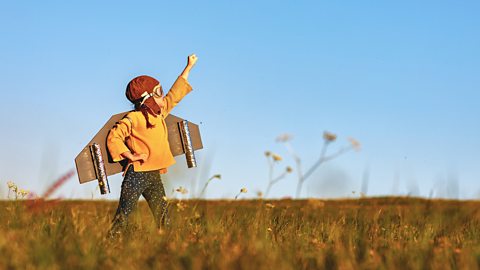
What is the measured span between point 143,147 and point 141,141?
7 centimetres

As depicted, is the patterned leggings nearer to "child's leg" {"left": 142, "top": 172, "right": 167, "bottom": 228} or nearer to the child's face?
"child's leg" {"left": 142, "top": 172, "right": 167, "bottom": 228}

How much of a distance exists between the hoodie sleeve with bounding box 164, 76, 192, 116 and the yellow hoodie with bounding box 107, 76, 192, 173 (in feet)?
0.74

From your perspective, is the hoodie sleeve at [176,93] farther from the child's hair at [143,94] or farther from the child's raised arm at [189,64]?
the child's hair at [143,94]

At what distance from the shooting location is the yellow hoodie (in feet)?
21.1

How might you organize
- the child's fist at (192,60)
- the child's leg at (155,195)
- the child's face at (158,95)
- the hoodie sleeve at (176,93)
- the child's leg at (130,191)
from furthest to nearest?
the child's fist at (192,60)
the hoodie sleeve at (176,93)
the child's face at (158,95)
the child's leg at (155,195)
the child's leg at (130,191)

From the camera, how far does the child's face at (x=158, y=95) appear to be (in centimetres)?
664

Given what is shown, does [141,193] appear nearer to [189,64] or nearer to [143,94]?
[143,94]

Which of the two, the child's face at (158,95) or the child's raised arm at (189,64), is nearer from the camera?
the child's face at (158,95)

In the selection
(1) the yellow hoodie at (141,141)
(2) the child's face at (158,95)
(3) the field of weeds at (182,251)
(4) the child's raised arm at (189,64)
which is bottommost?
(3) the field of weeds at (182,251)

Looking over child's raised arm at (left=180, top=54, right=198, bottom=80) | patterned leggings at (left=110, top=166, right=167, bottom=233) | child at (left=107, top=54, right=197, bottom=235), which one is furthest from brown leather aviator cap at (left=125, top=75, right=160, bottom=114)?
patterned leggings at (left=110, top=166, right=167, bottom=233)

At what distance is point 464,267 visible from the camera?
3.78 meters

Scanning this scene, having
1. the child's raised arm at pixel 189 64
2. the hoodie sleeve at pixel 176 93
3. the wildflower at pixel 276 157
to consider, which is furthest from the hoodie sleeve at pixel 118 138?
the wildflower at pixel 276 157

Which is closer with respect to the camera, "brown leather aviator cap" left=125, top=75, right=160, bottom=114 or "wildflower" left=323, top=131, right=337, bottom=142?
"wildflower" left=323, top=131, right=337, bottom=142

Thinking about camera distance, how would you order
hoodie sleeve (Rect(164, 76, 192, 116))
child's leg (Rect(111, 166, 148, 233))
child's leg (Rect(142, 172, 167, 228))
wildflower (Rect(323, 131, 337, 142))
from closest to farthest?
wildflower (Rect(323, 131, 337, 142)) < child's leg (Rect(111, 166, 148, 233)) < child's leg (Rect(142, 172, 167, 228)) < hoodie sleeve (Rect(164, 76, 192, 116))
